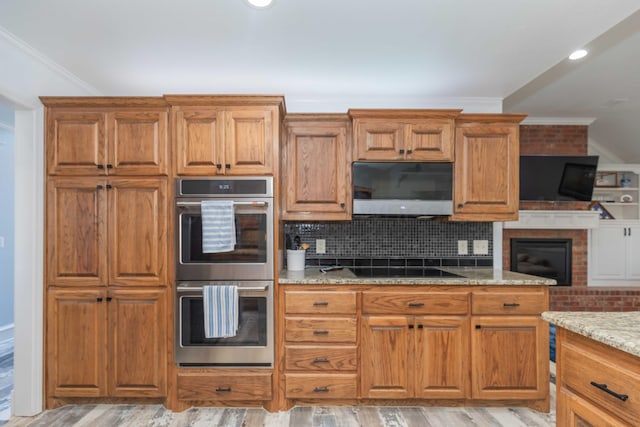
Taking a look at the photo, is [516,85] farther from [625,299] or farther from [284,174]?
[625,299]

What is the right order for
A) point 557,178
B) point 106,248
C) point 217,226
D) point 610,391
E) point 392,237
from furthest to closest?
point 557,178 < point 392,237 < point 106,248 < point 217,226 < point 610,391

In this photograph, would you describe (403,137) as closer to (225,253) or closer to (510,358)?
(225,253)

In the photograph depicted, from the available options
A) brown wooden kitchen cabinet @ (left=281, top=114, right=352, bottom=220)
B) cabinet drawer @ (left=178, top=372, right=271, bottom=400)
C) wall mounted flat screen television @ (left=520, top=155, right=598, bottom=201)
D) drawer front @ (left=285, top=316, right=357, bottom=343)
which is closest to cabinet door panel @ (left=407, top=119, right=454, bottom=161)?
brown wooden kitchen cabinet @ (left=281, top=114, right=352, bottom=220)

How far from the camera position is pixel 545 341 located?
2430 mm

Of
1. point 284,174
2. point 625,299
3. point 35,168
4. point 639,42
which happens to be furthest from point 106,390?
point 625,299

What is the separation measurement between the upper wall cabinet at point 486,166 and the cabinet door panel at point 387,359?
3.35ft

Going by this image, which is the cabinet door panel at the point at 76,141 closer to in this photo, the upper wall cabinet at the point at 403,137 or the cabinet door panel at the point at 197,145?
the cabinet door panel at the point at 197,145

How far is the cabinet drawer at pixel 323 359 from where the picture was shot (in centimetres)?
246

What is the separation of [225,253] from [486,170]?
2.08m

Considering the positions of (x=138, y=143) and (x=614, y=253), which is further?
(x=614, y=253)

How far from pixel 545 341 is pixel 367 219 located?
155 cm

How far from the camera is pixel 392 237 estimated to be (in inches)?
126

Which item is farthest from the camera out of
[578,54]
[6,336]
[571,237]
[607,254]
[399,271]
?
[607,254]

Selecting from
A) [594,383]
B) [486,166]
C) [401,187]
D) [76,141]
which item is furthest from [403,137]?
[76,141]
